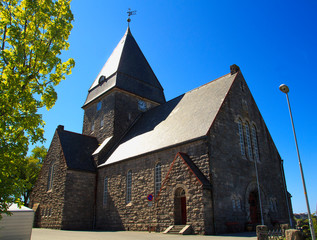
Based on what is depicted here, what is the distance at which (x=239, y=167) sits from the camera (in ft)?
54.1

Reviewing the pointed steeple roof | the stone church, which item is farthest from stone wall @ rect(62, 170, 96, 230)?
the pointed steeple roof

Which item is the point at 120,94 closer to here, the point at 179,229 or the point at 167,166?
the point at 167,166

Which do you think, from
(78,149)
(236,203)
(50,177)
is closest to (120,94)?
(78,149)

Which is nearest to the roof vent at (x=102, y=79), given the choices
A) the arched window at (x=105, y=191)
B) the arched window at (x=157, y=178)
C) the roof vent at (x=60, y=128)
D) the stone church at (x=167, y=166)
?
the stone church at (x=167, y=166)

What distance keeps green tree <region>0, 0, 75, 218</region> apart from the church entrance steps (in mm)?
8176

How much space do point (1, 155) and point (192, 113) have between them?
1332 cm

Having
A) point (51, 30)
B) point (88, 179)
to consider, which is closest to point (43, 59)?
point (51, 30)

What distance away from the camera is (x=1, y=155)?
7.84 metres

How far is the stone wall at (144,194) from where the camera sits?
13.9 meters

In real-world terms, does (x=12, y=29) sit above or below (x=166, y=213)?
above

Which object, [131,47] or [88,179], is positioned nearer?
[88,179]

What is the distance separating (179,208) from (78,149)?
13.6 m

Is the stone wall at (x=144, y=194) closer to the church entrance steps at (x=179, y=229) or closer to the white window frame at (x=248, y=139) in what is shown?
the church entrance steps at (x=179, y=229)

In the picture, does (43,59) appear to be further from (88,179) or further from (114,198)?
(88,179)
